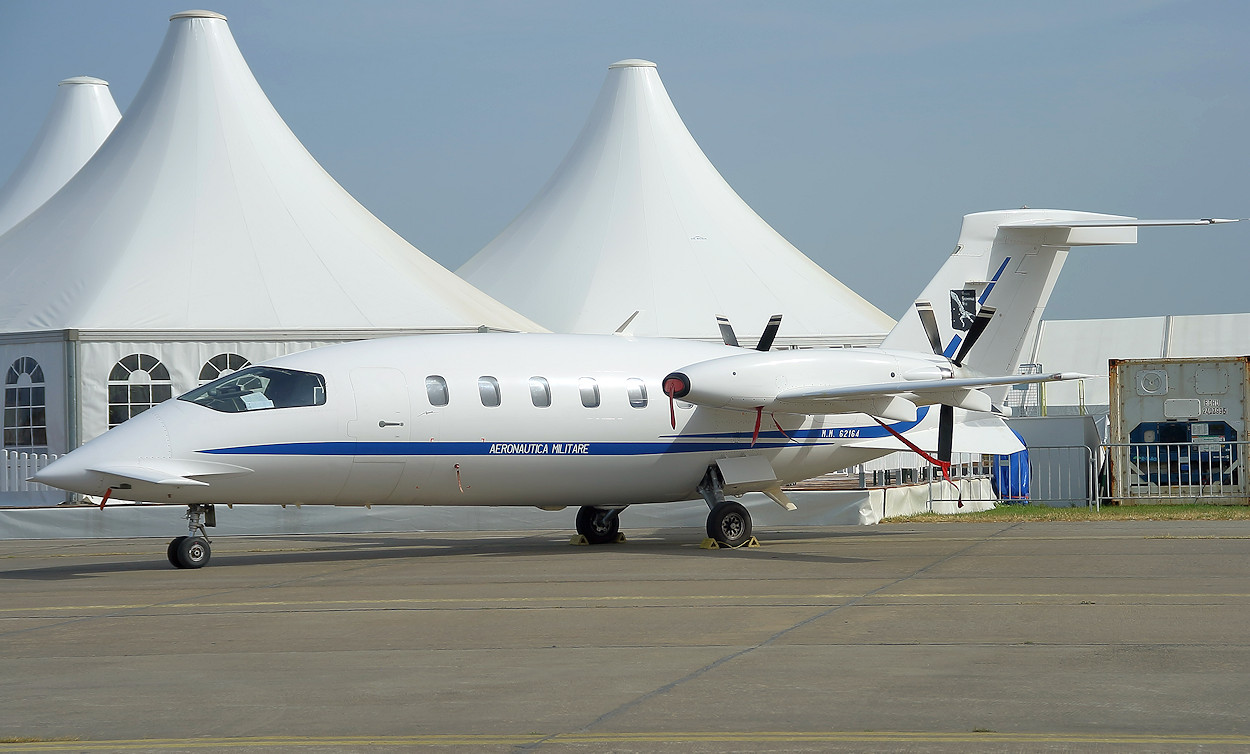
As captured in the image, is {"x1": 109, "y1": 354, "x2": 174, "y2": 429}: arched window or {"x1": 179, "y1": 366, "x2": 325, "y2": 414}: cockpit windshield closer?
{"x1": 179, "y1": 366, "x2": 325, "y2": 414}: cockpit windshield

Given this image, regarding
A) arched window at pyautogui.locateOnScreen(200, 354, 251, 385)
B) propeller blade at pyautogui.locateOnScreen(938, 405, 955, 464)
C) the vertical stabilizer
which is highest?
the vertical stabilizer

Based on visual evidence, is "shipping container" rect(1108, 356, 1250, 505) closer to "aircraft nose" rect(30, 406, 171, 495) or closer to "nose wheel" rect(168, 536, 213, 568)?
"nose wheel" rect(168, 536, 213, 568)

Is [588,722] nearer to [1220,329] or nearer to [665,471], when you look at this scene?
[665,471]

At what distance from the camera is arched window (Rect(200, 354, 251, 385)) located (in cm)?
2697

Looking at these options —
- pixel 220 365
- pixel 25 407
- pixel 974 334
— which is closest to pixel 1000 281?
pixel 974 334

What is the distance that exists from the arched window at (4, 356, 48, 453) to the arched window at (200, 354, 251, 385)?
333 centimetres

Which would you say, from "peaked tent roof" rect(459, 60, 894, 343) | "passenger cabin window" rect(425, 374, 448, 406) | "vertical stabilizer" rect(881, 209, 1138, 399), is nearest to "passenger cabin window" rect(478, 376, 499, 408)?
"passenger cabin window" rect(425, 374, 448, 406)

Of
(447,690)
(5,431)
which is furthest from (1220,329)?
(447,690)

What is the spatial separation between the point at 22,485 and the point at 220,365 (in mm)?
4430

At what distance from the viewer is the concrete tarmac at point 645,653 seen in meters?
6.81

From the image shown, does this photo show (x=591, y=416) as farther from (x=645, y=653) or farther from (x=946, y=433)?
(x=645, y=653)

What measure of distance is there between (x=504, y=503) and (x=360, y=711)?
34.4 feet

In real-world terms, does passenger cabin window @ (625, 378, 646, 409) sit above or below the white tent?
below

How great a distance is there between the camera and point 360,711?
7414mm
